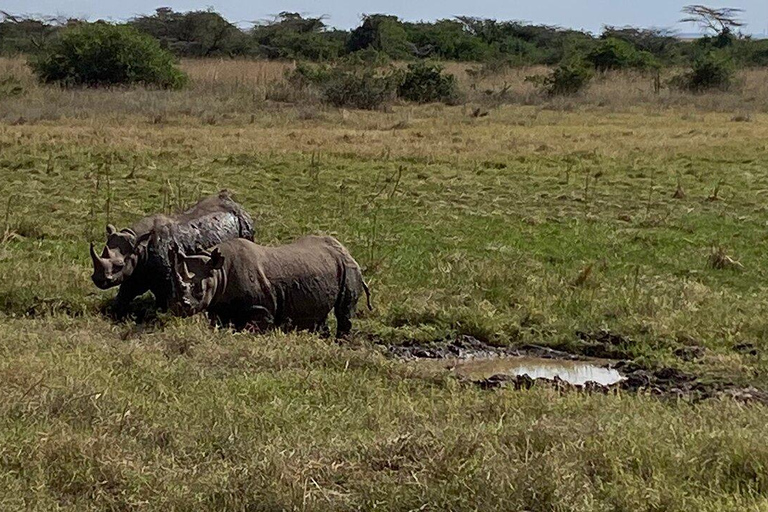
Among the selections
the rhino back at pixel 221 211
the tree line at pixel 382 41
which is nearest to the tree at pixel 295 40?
the tree line at pixel 382 41

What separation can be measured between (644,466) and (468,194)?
11856 mm

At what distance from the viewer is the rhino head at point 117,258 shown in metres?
9.17

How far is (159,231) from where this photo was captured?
9.79 meters

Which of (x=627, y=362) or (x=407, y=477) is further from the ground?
(x=407, y=477)

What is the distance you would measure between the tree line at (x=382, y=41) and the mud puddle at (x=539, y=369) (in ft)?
117

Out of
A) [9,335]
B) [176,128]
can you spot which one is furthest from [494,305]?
[176,128]

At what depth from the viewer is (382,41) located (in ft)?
173

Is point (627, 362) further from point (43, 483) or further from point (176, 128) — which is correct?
point (176, 128)

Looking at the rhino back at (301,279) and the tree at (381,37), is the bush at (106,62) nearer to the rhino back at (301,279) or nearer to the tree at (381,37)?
the tree at (381,37)

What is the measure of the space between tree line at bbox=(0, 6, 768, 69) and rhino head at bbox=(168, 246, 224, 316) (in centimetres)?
3646

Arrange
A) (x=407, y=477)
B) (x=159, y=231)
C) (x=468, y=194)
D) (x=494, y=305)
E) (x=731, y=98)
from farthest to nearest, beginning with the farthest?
(x=731, y=98) < (x=468, y=194) < (x=494, y=305) < (x=159, y=231) < (x=407, y=477)

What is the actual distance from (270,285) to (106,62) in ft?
84.6

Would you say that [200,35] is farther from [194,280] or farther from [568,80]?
[194,280]

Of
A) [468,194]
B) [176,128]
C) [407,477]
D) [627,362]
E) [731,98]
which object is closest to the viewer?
[407,477]
